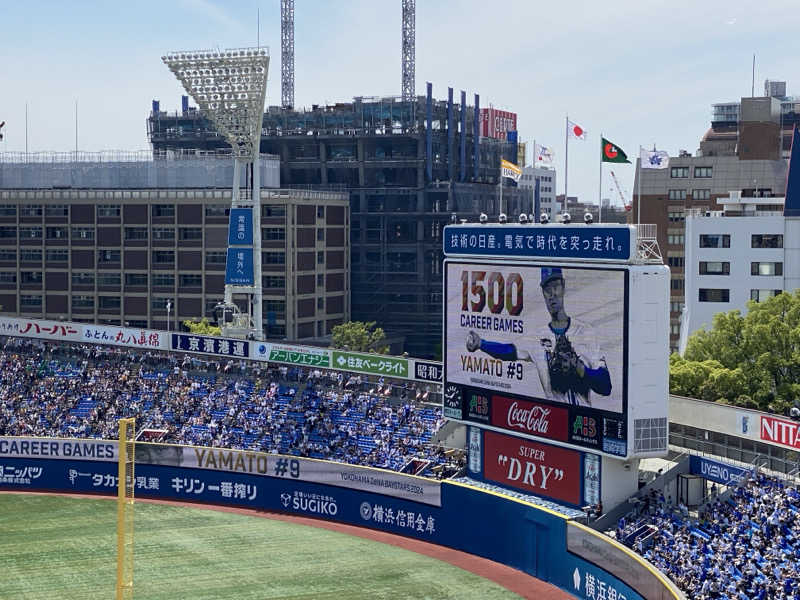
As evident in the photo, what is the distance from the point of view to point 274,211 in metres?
99.8

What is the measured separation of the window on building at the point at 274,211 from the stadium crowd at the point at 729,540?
62.3m

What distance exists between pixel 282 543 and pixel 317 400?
436 inches

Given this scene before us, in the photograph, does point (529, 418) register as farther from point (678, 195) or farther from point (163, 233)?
point (678, 195)

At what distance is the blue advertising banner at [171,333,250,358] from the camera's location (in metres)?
61.0

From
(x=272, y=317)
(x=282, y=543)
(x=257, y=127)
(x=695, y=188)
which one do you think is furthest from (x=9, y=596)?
(x=695, y=188)

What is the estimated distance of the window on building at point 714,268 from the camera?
262 ft

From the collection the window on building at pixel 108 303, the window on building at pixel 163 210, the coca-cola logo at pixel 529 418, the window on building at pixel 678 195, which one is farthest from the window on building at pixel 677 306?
the coca-cola logo at pixel 529 418

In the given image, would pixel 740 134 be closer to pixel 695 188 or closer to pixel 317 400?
pixel 695 188

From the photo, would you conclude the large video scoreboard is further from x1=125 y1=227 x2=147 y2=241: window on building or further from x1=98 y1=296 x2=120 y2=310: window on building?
x1=98 y1=296 x2=120 y2=310: window on building

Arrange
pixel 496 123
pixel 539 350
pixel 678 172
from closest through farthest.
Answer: pixel 539 350, pixel 678 172, pixel 496 123

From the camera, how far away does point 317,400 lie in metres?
57.7

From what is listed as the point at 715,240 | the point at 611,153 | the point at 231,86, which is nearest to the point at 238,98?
the point at 231,86

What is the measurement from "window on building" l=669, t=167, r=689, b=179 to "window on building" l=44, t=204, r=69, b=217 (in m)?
51.3

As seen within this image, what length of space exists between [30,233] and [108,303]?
948cm
